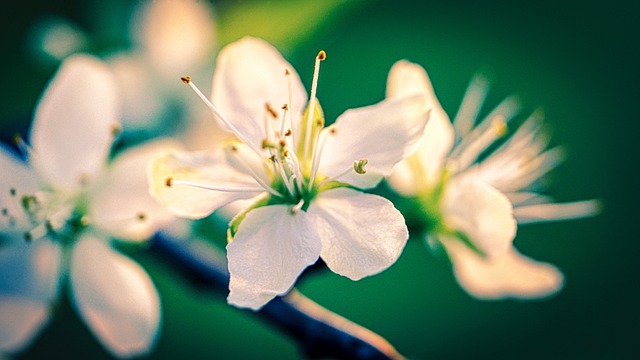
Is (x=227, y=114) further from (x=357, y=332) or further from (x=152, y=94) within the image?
(x=152, y=94)

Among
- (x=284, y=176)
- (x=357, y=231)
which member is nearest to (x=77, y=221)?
(x=284, y=176)

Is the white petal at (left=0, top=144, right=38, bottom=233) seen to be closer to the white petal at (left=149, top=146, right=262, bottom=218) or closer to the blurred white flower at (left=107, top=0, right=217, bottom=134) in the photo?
the white petal at (left=149, top=146, right=262, bottom=218)

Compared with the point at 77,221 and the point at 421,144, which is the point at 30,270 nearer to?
the point at 77,221

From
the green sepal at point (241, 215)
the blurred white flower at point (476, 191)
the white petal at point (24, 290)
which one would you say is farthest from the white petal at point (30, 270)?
the blurred white flower at point (476, 191)

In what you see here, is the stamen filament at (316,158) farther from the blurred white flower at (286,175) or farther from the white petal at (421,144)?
the white petal at (421,144)

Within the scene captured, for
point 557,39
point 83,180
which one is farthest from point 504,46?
point 83,180
